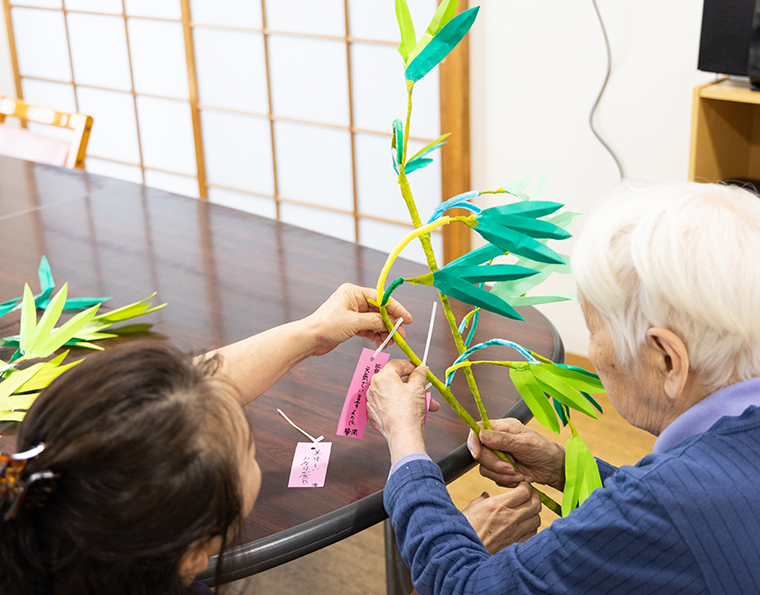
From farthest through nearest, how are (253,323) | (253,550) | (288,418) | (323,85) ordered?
(323,85) < (253,323) < (288,418) < (253,550)

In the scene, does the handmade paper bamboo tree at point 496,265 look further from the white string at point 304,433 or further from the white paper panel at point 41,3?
the white paper panel at point 41,3

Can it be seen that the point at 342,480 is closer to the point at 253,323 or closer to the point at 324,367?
the point at 324,367

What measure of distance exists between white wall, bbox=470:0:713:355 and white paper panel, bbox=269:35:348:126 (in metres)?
0.64

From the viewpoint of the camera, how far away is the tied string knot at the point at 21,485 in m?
0.64

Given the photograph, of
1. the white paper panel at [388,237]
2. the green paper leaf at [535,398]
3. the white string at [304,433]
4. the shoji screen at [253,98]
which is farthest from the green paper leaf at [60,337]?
the white paper panel at [388,237]

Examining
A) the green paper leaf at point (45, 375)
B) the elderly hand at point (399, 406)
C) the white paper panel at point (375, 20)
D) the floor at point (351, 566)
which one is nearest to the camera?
the elderly hand at point (399, 406)

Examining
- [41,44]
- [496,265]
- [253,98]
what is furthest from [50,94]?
[496,265]

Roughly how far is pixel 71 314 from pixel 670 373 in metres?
1.15

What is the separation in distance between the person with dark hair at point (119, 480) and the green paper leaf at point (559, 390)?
47cm

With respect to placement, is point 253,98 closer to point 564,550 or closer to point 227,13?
point 227,13

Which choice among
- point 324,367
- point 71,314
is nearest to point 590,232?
point 324,367

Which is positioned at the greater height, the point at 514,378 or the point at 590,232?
the point at 590,232

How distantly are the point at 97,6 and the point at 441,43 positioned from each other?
3.60 metres

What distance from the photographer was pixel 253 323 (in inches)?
57.9
